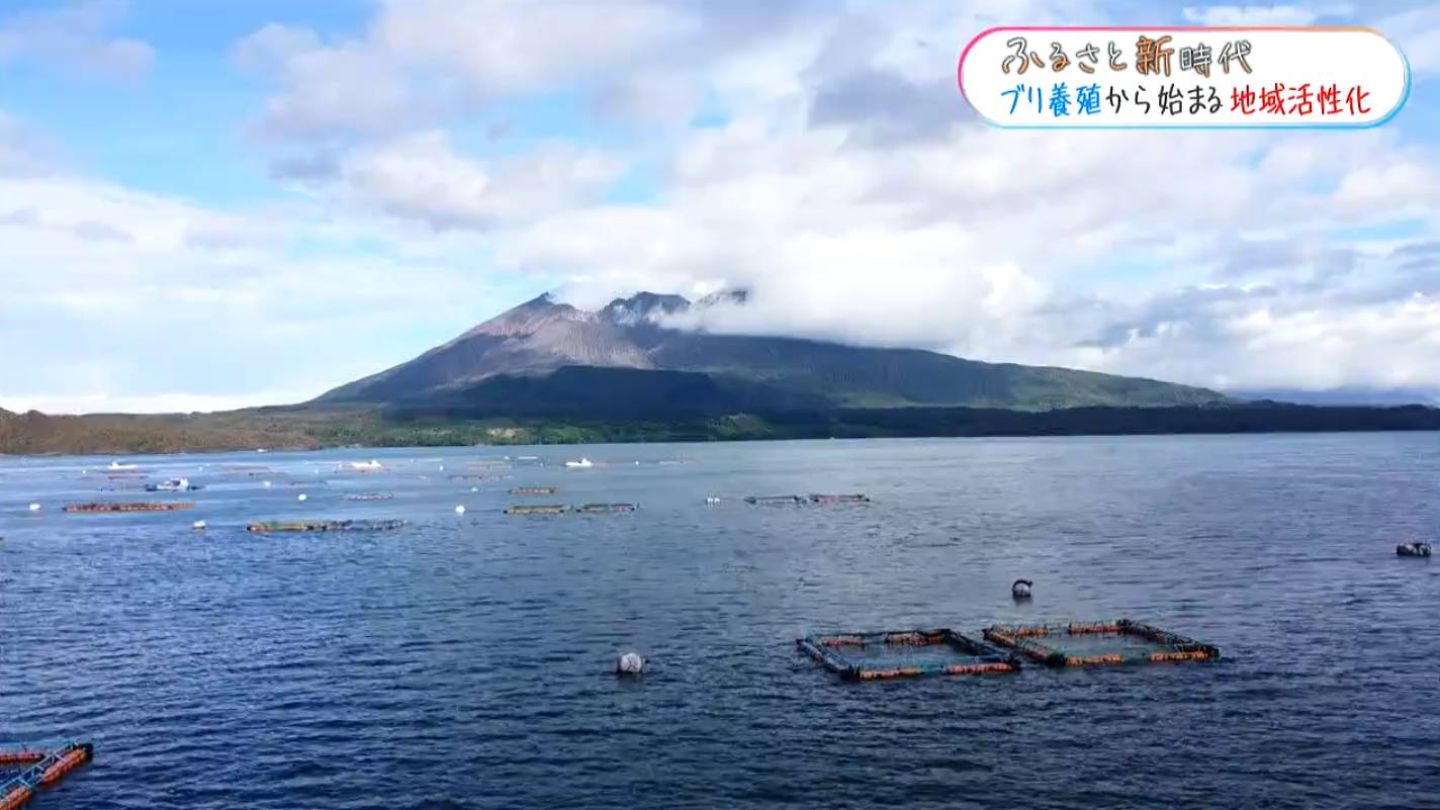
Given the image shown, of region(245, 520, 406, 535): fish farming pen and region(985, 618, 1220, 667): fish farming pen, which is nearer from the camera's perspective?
region(985, 618, 1220, 667): fish farming pen

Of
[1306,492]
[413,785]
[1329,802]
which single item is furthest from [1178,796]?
[1306,492]

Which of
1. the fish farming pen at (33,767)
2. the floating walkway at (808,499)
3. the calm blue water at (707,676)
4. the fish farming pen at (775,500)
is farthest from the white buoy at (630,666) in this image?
the fish farming pen at (775,500)

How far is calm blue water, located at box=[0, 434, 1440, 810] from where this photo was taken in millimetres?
43562

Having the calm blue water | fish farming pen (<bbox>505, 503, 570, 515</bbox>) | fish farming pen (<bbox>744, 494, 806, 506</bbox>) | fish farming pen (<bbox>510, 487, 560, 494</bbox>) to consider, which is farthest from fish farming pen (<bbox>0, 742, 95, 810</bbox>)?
fish farming pen (<bbox>510, 487, 560, 494</bbox>)

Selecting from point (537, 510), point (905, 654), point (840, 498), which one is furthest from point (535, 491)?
point (905, 654)

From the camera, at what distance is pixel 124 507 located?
570ft

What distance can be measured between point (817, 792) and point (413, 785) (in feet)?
52.7

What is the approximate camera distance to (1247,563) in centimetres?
9256

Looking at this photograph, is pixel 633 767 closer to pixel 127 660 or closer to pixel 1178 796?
pixel 1178 796

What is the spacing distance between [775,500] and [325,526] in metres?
64.8

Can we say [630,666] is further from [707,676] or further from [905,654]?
[905,654]

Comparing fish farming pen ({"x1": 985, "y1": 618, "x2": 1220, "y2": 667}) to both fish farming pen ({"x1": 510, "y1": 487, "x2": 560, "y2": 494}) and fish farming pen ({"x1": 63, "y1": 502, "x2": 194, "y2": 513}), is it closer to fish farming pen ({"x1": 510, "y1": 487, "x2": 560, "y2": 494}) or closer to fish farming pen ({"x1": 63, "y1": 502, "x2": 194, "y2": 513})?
fish farming pen ({"x1": 510, "y1": 487, "x2": 560, "y2": 494})

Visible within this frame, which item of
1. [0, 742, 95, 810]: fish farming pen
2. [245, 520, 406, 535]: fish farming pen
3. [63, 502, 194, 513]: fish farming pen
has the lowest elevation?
[0, 742, 95, 810]: fish farming pen

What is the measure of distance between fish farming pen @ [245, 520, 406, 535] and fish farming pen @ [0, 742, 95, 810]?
283 feet
